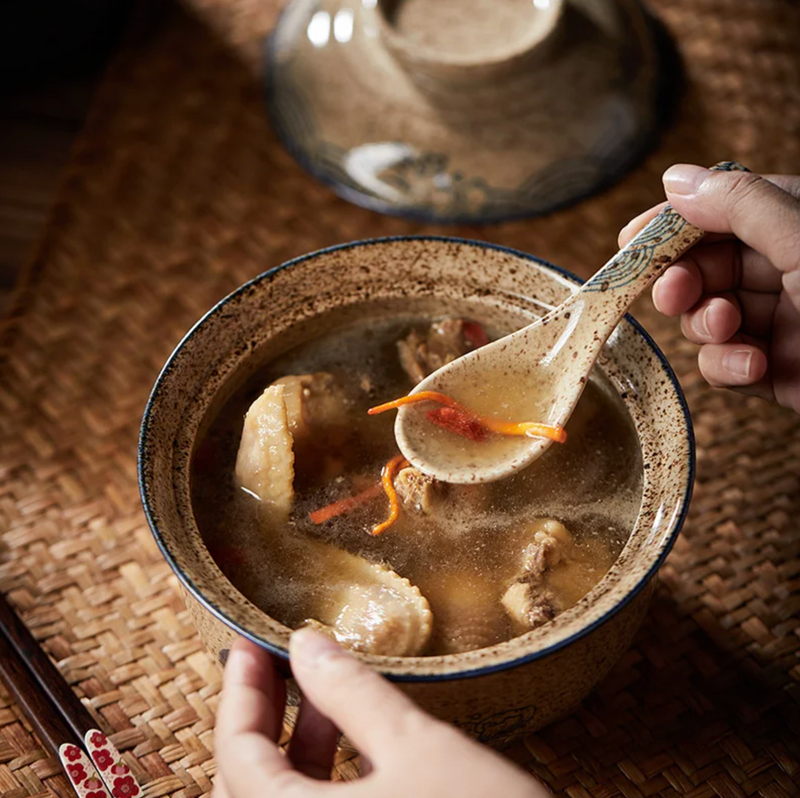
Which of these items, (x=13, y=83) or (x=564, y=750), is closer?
(x=564, y=750)

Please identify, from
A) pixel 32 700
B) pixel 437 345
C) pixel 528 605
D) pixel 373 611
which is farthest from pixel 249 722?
pixel 437 345

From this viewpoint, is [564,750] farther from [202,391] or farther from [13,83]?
[13,83]

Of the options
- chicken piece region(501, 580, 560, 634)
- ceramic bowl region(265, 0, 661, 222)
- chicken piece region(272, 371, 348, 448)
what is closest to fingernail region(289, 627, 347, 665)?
chicken piece region(501, 580, 560, 634)

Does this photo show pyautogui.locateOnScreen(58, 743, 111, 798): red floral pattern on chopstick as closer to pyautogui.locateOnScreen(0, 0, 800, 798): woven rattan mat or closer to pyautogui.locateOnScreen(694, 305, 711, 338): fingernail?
pyautogui.locateOnScreen(0, 0, 800, 798): woven rattan mat

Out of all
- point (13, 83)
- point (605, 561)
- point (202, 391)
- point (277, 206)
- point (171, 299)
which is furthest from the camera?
point (13, 83)

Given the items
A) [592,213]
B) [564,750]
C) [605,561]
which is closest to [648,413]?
[605,561]

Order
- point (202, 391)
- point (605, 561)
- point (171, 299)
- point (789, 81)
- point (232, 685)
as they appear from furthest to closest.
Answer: point (789, 81) → point (171, 299) → point (202, 391) → point (605, 561) → point (232, 685)

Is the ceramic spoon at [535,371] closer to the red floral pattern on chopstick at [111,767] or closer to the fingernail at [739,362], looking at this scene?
the fingernail at [739,362]
